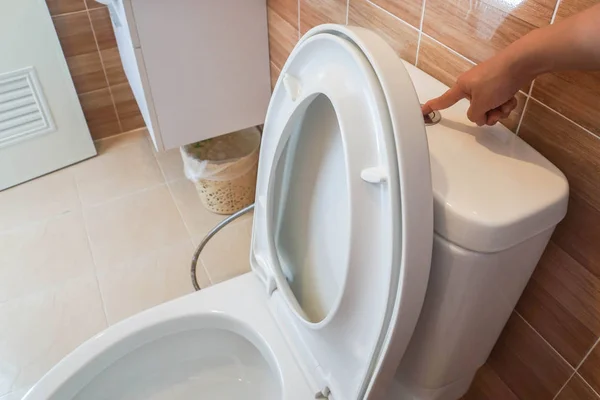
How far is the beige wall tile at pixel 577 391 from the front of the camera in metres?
0.69

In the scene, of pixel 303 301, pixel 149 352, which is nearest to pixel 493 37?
pixel 303 301

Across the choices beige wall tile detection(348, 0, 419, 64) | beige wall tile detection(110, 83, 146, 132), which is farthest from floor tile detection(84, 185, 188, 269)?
beige wall tile detection(348, 0, 419, 64)

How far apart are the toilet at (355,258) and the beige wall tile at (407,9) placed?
86 mm

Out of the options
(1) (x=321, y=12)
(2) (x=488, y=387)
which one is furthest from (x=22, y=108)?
(2) (x=488, y=387)

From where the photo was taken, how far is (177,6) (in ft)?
3.86

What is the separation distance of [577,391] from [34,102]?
1.71m

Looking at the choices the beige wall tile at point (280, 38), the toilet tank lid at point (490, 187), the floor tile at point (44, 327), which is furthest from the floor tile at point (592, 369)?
the floor tile at point (44, 327)

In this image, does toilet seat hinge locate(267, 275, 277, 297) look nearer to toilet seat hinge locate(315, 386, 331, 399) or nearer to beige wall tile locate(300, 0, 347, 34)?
toilet seat hinge locate(315, 386, 331, 399)

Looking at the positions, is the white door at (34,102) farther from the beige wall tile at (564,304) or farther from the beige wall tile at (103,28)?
the beige wall tile at (564,304)

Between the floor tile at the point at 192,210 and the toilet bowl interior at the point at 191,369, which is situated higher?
the toilet bowl interior at the point at 191,369

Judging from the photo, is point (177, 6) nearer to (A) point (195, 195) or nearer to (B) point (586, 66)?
(A) point (195, 195)

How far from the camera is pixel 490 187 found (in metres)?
0.55

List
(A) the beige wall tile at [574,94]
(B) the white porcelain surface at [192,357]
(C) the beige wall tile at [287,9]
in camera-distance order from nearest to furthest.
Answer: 1. (A) the beige wall tile at [574,94]
2. (B) the white porcelain surface at [192,357]
3. (C) the beige wall tile at [287,9]

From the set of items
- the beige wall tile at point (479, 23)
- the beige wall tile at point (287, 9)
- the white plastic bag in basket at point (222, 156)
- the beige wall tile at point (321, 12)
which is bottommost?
the white plastic bag in basket at point (222, 156)
